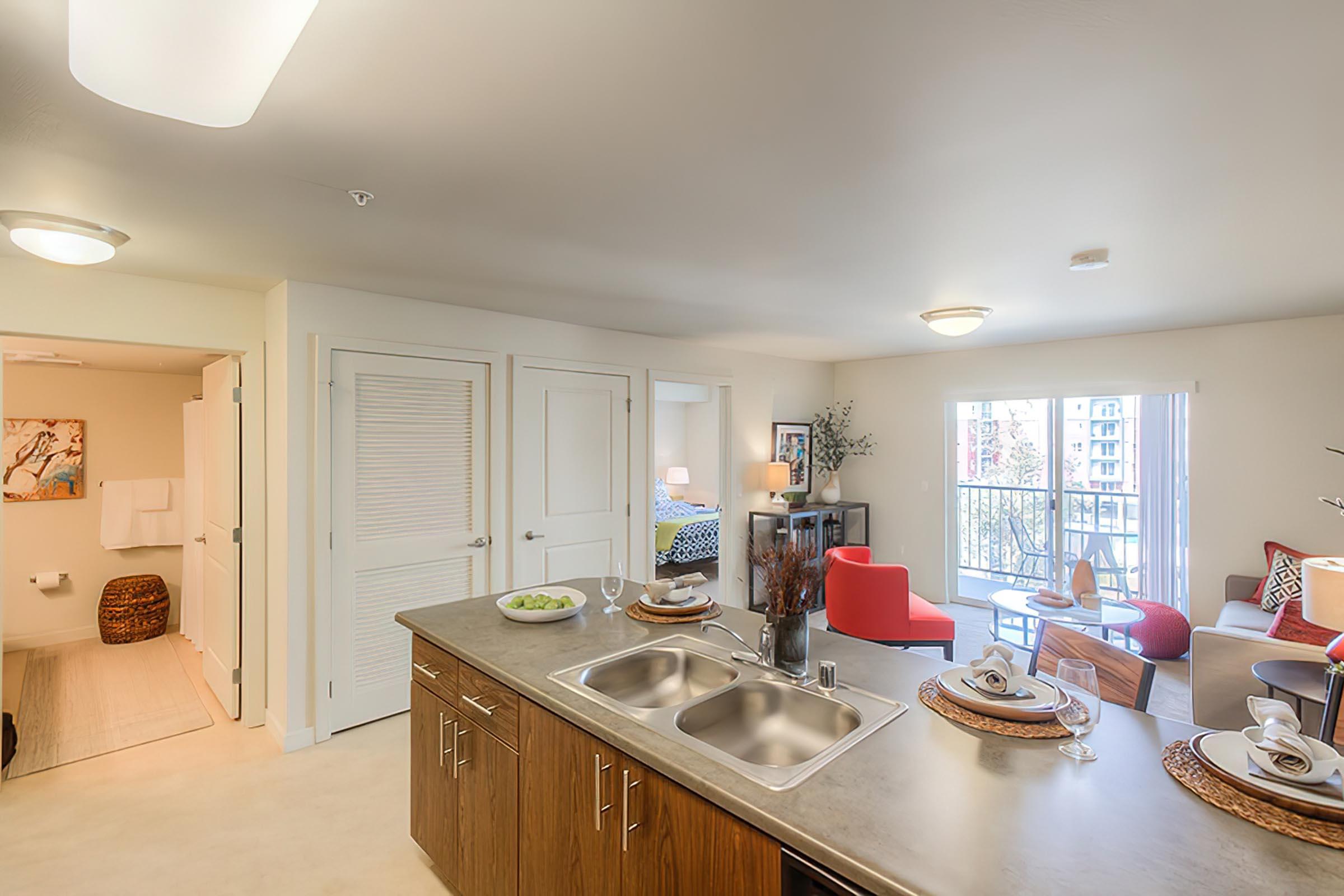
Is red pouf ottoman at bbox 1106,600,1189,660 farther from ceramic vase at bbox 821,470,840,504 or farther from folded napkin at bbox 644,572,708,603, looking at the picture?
folded napkin at bbox 644,572,708,603

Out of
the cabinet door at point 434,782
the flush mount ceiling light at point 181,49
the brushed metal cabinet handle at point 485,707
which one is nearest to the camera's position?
the flush mount ceiling light at point 181,49

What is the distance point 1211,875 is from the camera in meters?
0.93

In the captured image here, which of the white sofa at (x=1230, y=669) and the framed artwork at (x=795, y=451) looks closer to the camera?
the white sofa at (x=1230, y=669)

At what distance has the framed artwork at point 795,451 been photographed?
5848 millimetres

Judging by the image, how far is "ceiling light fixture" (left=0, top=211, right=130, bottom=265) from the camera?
7.05 feet

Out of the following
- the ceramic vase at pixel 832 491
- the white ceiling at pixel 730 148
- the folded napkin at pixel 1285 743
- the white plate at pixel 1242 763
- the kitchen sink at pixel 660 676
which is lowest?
the kitchen sink at pixel 660 676

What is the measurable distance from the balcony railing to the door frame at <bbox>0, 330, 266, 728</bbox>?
5474 mm

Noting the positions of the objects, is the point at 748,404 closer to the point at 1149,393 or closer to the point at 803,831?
the point at 1149,393

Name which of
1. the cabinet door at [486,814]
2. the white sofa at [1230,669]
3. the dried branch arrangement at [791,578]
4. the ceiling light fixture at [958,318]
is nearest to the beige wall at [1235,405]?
the white sofa at [1230,669]

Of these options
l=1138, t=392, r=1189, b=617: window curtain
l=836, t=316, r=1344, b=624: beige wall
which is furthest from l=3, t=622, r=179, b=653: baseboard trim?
Result: l=1138, t=392, r=1189, b=617: window curtain

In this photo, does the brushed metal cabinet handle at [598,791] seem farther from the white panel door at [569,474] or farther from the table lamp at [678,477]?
the table lamp at [678,477]

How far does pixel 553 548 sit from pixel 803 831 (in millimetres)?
3256

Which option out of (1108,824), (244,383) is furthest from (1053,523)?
(244,383)

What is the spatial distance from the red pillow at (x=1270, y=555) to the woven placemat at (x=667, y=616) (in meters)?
3.99
